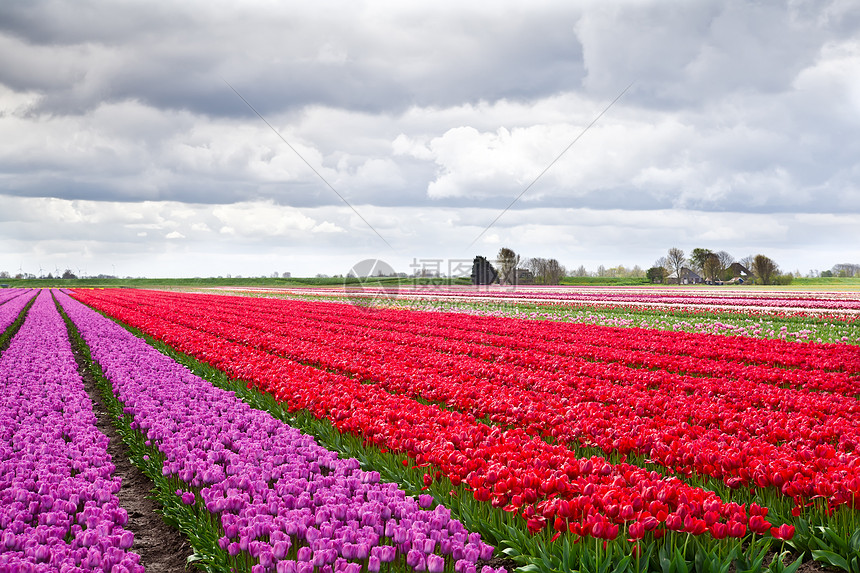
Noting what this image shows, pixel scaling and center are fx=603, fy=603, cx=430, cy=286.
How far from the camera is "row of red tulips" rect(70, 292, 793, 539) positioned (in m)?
4.06

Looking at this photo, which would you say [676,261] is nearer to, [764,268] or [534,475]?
[764,268]

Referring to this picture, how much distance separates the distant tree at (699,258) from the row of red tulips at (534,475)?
106319 mm

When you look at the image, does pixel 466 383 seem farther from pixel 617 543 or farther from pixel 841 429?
pixel 617 543

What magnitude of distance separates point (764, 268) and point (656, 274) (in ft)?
51.8

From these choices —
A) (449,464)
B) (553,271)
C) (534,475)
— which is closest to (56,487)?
(449,464)

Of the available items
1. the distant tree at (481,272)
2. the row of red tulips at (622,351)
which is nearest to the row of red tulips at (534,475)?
the row of red tulips at (622,351)

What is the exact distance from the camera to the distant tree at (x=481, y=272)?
80000 millimetres

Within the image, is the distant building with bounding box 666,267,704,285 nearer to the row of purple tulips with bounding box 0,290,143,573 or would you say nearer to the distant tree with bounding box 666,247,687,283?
the distant tree with bounding box 666,247,687,283

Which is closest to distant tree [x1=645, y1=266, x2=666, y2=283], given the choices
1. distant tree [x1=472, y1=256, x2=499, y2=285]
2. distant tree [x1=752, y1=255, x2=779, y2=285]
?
distant tree [x1=752, y1=255, x2=779, y2=285]

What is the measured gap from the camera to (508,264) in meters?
92.8

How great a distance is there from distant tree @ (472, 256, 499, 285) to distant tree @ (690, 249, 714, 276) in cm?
4420

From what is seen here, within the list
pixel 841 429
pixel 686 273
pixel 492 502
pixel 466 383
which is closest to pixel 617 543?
pixel 492 502

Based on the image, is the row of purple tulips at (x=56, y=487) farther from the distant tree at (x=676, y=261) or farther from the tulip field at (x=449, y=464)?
the distant tree at (x=676, y=261)

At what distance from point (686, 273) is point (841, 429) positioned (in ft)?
365
